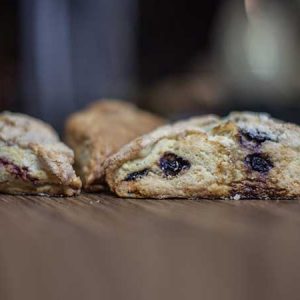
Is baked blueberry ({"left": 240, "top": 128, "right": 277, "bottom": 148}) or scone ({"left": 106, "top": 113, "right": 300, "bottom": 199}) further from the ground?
baked blueberry ({"left": 240, "top": 128, "right": 277, "bottom": 148})

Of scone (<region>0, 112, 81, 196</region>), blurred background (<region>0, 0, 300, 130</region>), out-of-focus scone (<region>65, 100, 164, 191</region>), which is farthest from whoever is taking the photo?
blurred background (<region>0, 0, 300, 130</region>)

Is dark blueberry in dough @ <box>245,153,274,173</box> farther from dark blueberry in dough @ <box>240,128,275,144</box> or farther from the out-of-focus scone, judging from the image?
the out-of-focus scone

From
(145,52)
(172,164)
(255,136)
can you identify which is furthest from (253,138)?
(145,52)

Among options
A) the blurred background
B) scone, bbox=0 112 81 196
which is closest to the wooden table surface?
scone, bbox=0 112 81 196

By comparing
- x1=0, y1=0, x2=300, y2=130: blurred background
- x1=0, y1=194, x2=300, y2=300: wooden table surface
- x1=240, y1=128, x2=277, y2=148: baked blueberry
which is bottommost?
x1=0, y1=0, x2=300, y2=130: blurred background

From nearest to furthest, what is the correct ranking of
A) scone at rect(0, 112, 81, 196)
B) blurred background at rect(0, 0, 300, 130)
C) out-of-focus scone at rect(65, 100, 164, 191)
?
scone at rect(0, 112, 81, 196) → out-of-focus scone at rect(65, 100, 164, 191) → blurred background at rect(0, 0, 300, 130)

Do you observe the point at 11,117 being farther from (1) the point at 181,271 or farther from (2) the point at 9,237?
(1) the point at 181,271

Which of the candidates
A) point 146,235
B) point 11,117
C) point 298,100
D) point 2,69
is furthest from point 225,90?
point 146,235
